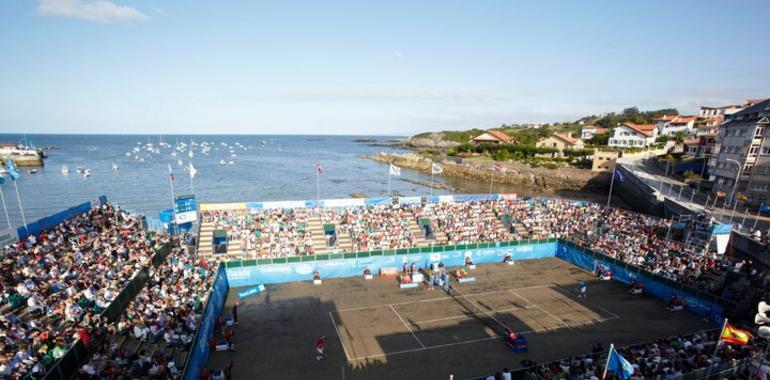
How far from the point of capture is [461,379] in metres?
17.4

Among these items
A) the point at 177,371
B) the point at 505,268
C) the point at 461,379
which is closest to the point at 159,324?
Result: the point at 177,371

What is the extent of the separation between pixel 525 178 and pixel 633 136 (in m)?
37.5

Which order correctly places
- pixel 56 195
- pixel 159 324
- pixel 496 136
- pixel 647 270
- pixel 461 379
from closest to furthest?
pixel 461 379 → pixel 159 324 → pixel 647 270 → pixel 56 195 → pixel 496 136

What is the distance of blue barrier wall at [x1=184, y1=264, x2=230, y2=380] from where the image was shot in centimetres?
1573

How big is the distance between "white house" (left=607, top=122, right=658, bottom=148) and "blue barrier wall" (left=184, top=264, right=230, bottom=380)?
104 metres

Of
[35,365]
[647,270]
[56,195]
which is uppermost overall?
[35,365]

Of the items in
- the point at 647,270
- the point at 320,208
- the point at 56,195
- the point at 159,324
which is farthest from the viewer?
the point at 56,195

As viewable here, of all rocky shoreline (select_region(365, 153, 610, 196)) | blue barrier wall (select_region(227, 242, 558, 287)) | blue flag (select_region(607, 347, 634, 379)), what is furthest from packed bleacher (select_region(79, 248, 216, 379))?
rocky shoreline (select_region(365, 153, 610, 196))

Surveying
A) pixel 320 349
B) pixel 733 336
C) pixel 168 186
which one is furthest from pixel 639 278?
pixel 168 186

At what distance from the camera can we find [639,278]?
27938 mm

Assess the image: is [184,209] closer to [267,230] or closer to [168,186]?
[267,230]

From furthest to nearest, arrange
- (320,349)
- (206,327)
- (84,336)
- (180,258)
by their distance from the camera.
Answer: (180,258) < (206,327) < (320,349) < (84,336)

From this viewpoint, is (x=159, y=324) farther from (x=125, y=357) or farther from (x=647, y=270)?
(x=647, y=270)

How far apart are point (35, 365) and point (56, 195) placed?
6529cm
